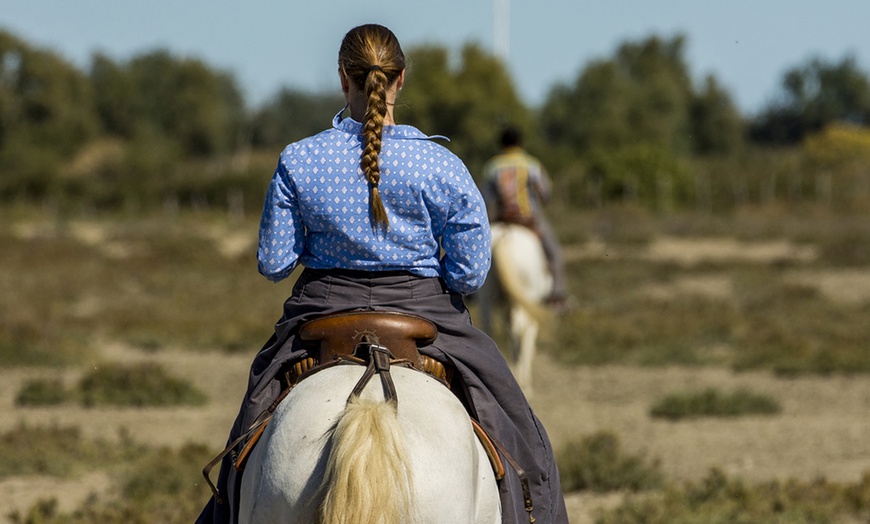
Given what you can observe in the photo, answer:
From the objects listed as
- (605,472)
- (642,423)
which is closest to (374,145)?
(605,472)

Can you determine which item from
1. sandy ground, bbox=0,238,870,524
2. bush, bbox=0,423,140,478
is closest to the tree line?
sandy ground, bbox=0,238,870,524

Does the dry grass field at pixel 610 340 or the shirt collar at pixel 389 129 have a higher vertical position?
the shirt collar at pixel 389 129

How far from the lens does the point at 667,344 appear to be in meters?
15.3

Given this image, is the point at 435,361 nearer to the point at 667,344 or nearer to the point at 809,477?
the point at 809,477

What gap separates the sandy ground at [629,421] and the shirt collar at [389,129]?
3863 millimetres

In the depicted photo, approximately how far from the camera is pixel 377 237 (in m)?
3.67

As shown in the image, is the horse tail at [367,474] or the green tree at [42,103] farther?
the green tree at [42,103]

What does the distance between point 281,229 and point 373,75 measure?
54 cm

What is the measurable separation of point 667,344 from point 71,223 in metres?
30.1

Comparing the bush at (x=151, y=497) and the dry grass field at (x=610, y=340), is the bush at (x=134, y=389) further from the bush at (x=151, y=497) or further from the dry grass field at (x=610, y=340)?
the bush at (x=151, y=497)

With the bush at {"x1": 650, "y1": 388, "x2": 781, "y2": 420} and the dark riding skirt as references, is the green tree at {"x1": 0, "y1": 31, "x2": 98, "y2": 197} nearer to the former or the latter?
the bush at {"x1": 650, "y1": 388, "x2": 781, "y2": 420}

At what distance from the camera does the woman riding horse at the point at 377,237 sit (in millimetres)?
3648

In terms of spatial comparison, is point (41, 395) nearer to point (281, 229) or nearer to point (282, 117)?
point (281, 229)

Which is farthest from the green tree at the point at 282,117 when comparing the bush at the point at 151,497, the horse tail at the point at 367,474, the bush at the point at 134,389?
the horse tail at the point at 367,474
